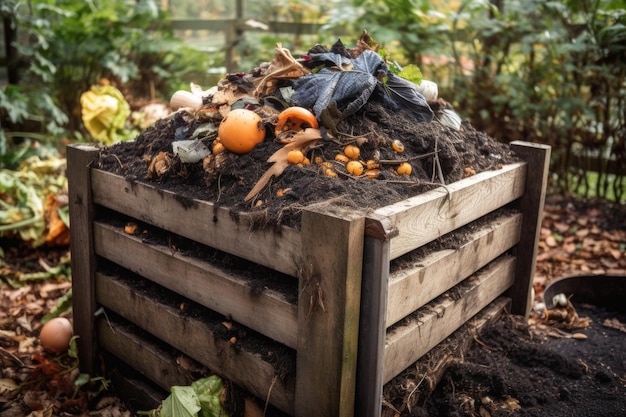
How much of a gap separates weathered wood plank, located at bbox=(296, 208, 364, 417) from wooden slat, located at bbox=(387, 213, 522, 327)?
20 centimetres

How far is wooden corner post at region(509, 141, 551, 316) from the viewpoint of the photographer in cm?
265

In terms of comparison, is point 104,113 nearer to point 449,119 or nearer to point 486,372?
point 449,119

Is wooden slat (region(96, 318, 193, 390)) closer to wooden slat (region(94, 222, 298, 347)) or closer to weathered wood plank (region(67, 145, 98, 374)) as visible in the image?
Answer: weathered wood plank (region(67, 145, 98, 374))

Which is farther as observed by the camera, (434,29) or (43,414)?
(434,29)

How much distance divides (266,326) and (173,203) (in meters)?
Result: 0.57

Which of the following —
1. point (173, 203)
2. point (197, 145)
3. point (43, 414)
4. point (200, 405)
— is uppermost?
point (197, 145)

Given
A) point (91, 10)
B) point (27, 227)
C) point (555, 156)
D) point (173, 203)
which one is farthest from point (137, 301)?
point (91, 10)

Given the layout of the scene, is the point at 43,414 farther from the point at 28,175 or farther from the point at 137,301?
the point at 28,175

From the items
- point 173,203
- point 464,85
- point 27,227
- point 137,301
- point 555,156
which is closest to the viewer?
point 173,203

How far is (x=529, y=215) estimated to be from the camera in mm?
2689

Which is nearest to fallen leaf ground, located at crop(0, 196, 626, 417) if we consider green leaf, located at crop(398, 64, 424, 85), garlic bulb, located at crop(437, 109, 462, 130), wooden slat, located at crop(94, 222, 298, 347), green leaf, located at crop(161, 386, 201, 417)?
wooden slat, located at crop(94, 222, 298, 347)

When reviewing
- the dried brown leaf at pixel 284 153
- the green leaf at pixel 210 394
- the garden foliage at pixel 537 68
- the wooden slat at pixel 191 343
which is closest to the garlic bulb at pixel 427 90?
the dried brown leaf at pixel 284 153

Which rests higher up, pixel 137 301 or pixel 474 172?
pixel 474 172

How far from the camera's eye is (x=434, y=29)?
5418 millimetres
